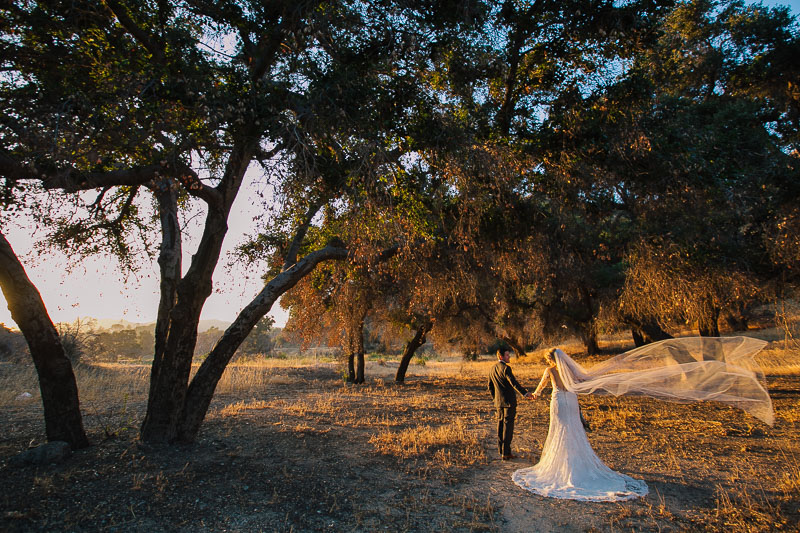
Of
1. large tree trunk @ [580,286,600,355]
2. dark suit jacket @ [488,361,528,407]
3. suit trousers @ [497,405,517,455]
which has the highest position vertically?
large tree trunk @ [580,286,600,355]

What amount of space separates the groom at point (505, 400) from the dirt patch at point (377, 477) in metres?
0.31

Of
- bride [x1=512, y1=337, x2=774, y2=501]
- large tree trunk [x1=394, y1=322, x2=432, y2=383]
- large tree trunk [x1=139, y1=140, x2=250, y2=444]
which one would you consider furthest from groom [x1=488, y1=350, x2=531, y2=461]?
large tree trunk [x1=394, y1=322, x2=432, y2=383]

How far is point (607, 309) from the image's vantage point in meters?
19.7

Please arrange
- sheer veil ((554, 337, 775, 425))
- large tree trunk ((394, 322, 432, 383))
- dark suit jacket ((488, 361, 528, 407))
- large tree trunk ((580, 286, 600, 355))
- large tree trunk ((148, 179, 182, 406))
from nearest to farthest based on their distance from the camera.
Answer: sheer veil ((554, 337, 775, 425)) → dark suit jacket ((488, 361, 528, 407)) → large tree trunk ((148, 179, 182, 406)) → large tree trunk ((394, 322, 432, 383)) → large tree trunk ((580, 286, 600, 355))

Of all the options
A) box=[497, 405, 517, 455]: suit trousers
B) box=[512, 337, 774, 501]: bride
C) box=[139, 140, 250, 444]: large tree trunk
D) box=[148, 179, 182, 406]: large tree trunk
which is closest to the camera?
box=[512, 337, 774, 501]: bride

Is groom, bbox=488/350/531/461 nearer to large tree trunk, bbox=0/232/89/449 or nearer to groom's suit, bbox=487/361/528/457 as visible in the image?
groom's suit, bbox=487/361/528/457

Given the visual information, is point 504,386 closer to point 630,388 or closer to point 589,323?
point 630,388

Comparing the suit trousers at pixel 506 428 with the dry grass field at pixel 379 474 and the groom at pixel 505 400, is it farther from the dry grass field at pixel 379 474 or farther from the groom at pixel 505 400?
the dry grass field at pixel 379 474

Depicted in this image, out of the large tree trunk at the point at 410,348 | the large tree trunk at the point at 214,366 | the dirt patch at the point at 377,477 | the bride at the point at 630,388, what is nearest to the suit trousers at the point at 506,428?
the dirt patch at the point at 377,477

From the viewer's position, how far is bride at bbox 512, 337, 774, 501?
622 cm

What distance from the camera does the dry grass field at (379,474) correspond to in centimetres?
488

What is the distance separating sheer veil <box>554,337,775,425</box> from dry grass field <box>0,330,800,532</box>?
1179 mm

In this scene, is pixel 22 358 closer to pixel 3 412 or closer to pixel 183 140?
pixel 3 412

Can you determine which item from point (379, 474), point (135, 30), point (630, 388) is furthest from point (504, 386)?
A: point (135, 30)
